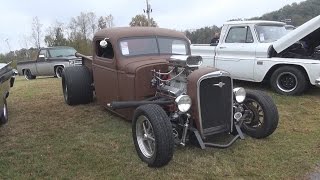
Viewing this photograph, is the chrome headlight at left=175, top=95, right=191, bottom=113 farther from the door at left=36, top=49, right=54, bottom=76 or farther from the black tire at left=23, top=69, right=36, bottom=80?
the black tire at left=23, top=69, right=36, bottom=80

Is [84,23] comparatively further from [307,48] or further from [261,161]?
[261,161]

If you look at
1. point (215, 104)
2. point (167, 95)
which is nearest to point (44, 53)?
point (167, 95)

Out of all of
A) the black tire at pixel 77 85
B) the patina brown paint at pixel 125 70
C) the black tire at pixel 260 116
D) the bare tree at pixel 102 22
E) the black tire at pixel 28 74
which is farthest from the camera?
the bare tree at pixel 102 22

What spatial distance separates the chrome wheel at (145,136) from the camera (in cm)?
525

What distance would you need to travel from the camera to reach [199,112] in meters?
5.32

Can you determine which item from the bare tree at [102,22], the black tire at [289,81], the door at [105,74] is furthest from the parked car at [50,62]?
the bare tree at [102,22]

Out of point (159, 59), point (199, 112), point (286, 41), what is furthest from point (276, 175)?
point (286, 41)

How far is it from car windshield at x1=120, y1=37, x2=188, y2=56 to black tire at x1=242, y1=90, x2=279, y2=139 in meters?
1.78

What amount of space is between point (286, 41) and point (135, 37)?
156 inches

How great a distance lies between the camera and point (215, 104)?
5469 millimetres

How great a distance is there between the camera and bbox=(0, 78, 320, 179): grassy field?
4891 mm

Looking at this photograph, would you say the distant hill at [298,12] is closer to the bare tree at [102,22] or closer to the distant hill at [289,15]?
the distant hill at [289,15]

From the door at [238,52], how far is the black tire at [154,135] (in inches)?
211

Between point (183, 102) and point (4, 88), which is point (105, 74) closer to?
point (4, 88)
